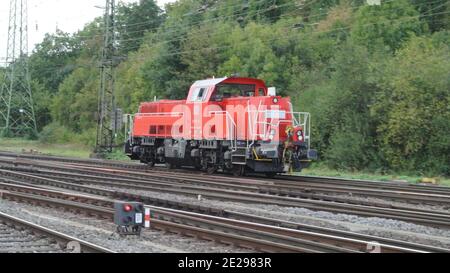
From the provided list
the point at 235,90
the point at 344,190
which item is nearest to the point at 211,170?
the point at 235,90

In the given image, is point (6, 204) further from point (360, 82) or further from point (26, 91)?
point (26, 91)

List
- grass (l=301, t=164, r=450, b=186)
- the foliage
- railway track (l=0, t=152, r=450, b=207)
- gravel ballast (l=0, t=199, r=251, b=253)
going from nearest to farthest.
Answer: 1. gravel ballast (l=0, t=199, r=251, b=253)
2. railway track (l=0, t=152, r=450, b=207)
3. grass (l=301, t=164, r=450, b=186)
4. the foliage

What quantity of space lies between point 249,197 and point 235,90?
8416 mm

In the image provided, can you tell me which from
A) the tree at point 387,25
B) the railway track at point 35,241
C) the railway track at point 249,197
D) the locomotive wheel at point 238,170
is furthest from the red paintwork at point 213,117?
the tree at point 387,25

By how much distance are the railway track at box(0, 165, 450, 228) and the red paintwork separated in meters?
2.78

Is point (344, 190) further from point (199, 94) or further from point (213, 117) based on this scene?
point (199, 94)

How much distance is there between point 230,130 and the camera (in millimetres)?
21219

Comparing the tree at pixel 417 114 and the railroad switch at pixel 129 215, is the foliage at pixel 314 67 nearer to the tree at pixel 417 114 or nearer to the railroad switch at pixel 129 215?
the tree at pixel 417 114

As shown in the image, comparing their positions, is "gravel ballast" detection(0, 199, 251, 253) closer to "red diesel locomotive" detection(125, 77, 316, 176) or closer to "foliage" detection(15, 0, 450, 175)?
"red diesel locomotive" detection(125, 77, 316, 176)

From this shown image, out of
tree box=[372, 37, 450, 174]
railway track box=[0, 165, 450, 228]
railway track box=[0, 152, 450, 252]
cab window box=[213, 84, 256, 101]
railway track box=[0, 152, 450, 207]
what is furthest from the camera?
tree box=[372, 37, 450, 174]

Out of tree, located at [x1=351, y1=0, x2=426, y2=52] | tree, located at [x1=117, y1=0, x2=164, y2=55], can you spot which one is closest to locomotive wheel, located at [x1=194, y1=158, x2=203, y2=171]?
tree, located at [x1=351, y1=0, x2=426, y2=52]

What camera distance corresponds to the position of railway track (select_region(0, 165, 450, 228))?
12.3 meters

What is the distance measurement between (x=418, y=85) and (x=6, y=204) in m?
16.6

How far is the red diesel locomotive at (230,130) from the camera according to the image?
67.0 feet
